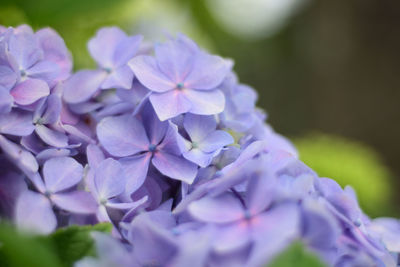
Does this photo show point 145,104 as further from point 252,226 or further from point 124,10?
point 124,10

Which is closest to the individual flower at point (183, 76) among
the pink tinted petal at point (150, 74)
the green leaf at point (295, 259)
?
the pink tinted petal at point (150, 74)

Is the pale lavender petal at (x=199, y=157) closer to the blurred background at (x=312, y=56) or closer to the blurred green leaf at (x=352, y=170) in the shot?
the blurred background at (x=312, y=56)

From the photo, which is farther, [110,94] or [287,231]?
[110,94]

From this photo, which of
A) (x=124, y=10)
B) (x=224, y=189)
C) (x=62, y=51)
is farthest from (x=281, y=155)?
(x=124, y=10)

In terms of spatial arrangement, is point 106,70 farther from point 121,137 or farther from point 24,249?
point 24,249

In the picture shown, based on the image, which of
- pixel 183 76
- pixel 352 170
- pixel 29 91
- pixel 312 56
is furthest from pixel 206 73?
pixel 312 56

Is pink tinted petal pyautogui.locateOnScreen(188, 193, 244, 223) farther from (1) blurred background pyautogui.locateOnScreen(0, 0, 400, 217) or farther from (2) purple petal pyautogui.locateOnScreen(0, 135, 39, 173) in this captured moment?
(1) blurred background pyautogui.locateOnScreen(0, 0, 400, 217)
